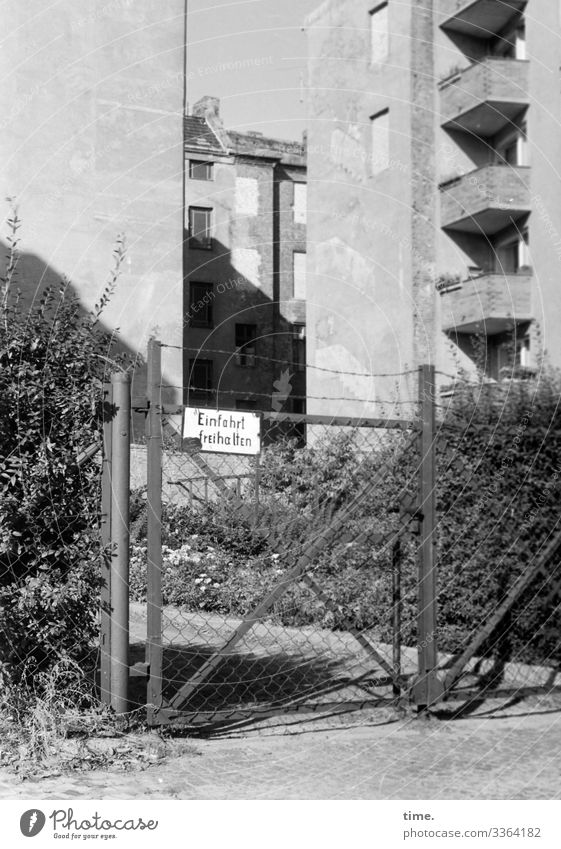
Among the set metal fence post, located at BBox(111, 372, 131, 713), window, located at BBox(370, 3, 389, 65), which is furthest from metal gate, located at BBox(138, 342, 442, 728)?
window, located at BBox(370, 3, 389, 65)

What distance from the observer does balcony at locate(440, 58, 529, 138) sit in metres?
17.8

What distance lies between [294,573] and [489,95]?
50.9 feet

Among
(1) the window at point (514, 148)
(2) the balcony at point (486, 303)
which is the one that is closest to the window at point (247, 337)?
→ (1) the window at point (514, 148)

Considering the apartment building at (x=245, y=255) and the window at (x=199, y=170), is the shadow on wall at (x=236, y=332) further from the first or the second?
the window at (x=199, y=170)

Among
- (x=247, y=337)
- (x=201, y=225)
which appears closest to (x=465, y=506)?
(x=247, y=337)

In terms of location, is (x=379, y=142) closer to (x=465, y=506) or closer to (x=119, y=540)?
(x=465, y=506)

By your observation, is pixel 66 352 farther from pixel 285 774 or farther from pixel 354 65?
pixel 354 65

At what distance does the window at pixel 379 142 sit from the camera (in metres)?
17.8

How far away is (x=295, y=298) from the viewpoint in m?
25.2

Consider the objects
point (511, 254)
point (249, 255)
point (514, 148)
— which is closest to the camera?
point (511, 254)

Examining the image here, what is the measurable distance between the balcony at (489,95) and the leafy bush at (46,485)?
14.3 metres

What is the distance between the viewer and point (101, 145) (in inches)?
751

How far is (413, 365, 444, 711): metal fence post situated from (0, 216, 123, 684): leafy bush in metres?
1.80

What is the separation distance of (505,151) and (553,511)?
49.0 feet
